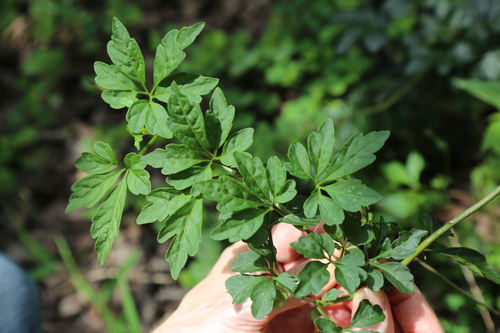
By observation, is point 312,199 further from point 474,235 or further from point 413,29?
point 413,29

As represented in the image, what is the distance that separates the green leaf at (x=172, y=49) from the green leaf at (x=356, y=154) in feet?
1.39

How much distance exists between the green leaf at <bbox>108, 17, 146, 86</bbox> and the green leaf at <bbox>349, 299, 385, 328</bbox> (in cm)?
74

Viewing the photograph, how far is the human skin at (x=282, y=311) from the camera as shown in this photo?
4.15 feet

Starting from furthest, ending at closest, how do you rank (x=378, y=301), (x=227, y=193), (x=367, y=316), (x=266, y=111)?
(x=266, y=111)
(x=378, y=301)
(x=367, y=316)
(x=227, y=193)

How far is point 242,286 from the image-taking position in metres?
0.96

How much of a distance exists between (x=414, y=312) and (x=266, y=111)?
2.24 metres

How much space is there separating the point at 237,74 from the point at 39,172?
201 cm

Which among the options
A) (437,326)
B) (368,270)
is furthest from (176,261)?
(437,326)

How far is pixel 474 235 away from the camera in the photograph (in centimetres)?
223

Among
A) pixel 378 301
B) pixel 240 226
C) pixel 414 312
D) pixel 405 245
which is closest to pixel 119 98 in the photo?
pixel 240 226

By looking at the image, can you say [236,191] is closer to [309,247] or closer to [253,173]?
[253,173]

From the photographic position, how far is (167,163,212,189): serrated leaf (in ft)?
3.04

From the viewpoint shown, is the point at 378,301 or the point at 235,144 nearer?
the point at 235,144

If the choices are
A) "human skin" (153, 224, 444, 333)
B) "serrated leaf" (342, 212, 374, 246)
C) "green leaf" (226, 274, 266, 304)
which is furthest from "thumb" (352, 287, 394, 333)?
"green leaf" (226, 274, 266, 304)
